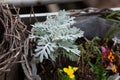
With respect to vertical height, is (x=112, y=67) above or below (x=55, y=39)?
below

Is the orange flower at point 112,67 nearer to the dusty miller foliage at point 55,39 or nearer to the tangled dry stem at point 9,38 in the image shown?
the dusty miller foliage at point 55,39

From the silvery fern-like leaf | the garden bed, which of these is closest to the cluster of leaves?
the garden bed

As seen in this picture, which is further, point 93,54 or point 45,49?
point 93,54

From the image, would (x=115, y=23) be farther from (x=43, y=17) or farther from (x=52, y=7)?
(x=52, y=7)

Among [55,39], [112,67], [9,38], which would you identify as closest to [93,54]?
[112,67]

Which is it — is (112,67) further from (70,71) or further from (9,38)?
(9,38)

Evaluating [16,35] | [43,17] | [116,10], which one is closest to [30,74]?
[16,35]

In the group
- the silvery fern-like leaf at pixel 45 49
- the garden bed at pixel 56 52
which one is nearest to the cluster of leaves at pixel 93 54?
the garden bed at pixel 56 52

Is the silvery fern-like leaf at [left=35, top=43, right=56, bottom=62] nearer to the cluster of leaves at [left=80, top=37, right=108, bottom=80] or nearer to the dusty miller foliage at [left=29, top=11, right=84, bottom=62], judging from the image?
the dusty miller foliage at [left=29, top=11, right=84, bottom=62]

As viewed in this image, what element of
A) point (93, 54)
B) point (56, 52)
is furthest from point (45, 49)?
point (93, 54)
